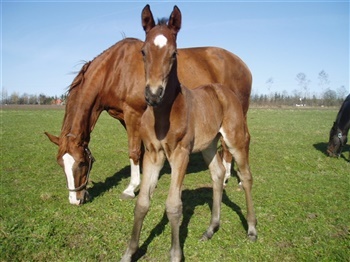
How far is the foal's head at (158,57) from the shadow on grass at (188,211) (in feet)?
7.08

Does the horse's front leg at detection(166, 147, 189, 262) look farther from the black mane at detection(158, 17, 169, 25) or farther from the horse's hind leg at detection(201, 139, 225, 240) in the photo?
the black mane at detection(158, 17, 169, 25)

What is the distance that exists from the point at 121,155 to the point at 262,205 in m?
5.92

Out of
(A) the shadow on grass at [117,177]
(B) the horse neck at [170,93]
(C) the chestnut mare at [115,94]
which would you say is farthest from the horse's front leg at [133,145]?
(B) the horse neck at [170,93]

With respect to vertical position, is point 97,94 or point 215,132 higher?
point 97,94

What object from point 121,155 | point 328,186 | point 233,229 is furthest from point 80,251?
point 121,155

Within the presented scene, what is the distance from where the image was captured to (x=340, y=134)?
10.7 meters

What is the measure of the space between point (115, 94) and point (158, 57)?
349 centimetres

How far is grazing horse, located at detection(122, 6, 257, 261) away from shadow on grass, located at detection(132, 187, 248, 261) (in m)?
0.35

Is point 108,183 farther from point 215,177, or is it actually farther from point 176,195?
point 176,195

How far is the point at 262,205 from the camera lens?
18.5 ft

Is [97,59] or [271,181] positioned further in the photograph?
[271,181]

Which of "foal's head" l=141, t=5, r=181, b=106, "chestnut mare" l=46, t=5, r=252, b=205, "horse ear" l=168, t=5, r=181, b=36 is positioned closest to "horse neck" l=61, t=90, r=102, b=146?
"chestnut mare" l=46, t=5, r=252, b=205

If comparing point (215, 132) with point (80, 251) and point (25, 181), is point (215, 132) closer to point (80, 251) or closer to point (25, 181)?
point (80, 251)

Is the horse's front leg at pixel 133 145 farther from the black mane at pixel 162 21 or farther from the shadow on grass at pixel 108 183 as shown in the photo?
the black mane at pixel 162 21
